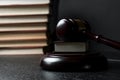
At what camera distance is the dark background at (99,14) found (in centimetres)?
121

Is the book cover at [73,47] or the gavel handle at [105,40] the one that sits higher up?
the gavel handle at [105,40]

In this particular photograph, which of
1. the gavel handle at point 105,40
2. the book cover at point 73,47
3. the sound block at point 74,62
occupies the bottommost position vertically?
the sound block at point 74,62

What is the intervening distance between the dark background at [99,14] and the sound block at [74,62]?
41 centimetres

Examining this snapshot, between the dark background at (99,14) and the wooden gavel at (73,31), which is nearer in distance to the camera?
the wooden gavel at (73,31)

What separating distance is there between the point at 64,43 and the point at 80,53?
51 mm

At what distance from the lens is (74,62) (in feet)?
2.54

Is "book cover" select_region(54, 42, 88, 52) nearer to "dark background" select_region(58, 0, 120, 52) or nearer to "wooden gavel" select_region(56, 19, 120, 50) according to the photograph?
"wooden gavel" select_region(56, 19, 120, 50)

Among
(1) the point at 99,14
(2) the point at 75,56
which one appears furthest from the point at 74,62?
(1) the point at 99,14

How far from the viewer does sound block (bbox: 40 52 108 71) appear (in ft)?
2.54

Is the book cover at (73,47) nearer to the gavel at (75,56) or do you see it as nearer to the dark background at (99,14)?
the gavel at (75,56)

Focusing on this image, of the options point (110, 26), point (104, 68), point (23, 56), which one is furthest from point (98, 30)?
point (104, 68)

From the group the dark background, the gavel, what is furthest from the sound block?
the dark background

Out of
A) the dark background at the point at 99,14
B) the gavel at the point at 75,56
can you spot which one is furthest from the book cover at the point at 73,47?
the dark background at the point at 99,14

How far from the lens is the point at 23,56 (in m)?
1.18
